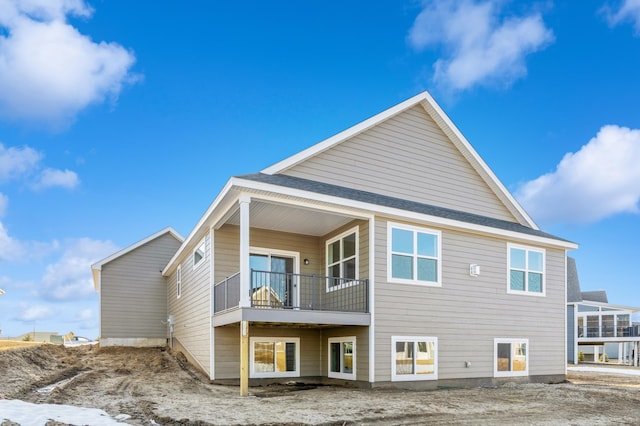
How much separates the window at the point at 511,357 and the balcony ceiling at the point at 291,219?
20.4 ft

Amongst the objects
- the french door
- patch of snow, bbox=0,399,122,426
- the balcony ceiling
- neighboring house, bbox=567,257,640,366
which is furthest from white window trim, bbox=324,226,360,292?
neighboring house, bbox=567,257,640,366

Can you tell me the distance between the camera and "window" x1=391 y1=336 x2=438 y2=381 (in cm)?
1204

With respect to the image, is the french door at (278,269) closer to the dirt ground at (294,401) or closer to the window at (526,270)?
the dirt ground at (294,401)

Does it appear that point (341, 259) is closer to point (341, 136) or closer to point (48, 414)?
point (341, 136)

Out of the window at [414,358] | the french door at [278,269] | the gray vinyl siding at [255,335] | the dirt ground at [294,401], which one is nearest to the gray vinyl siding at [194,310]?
the gray vinyl siding at [255,335]

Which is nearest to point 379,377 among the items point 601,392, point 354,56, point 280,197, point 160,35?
point 280,197

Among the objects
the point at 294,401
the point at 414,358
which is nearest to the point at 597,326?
the point at 414,358

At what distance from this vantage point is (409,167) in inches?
572

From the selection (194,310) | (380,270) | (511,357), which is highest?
(380,270)

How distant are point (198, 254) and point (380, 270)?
6.27m

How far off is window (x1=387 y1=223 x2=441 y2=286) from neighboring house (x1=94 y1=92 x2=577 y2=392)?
0.13ft

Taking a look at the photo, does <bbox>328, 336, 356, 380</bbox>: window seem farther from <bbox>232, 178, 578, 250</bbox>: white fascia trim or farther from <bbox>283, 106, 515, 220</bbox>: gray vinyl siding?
<bbox>283, 106, 515, 220</bbox>: gray vinyl siding

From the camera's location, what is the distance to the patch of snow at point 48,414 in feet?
22.1

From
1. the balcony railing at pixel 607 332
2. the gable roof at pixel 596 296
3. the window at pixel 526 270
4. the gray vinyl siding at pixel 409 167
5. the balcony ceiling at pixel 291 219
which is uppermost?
the gray vinyl siding at pixel 409 167
